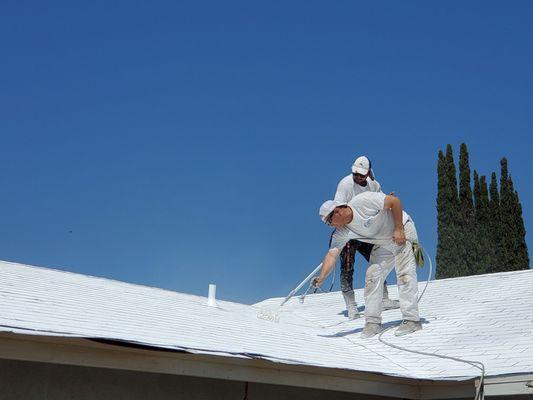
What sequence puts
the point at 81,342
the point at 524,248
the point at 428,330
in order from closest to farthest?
the point at 81,342 < the point at 428,330 < the point at 524,248

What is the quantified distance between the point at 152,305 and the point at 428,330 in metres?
2.97

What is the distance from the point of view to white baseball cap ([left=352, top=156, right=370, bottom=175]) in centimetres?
1005

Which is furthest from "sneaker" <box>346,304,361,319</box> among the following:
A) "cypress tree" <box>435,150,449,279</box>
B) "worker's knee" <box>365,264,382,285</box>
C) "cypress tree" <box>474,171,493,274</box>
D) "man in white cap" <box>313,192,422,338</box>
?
"cypress tree" <box>474,171,493,274</box>

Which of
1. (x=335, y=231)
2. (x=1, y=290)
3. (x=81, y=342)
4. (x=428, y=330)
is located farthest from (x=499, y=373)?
(x=1, y=290)

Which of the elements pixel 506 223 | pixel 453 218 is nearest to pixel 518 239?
pixel 506 223

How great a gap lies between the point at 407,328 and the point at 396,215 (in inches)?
48.5

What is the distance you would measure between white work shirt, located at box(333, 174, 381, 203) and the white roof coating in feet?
5.01

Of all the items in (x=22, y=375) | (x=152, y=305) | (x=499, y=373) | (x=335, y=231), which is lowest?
(x=22, y=375)

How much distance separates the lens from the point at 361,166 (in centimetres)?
1006

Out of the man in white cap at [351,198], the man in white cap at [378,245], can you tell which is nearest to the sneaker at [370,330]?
the man in white cap at [378,245]

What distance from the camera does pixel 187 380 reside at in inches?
263

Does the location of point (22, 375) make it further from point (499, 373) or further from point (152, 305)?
point (499, 373)

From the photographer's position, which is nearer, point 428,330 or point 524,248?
point 428,330

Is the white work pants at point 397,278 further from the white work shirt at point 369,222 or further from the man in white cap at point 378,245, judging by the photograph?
the white work shirt at point 369,222
